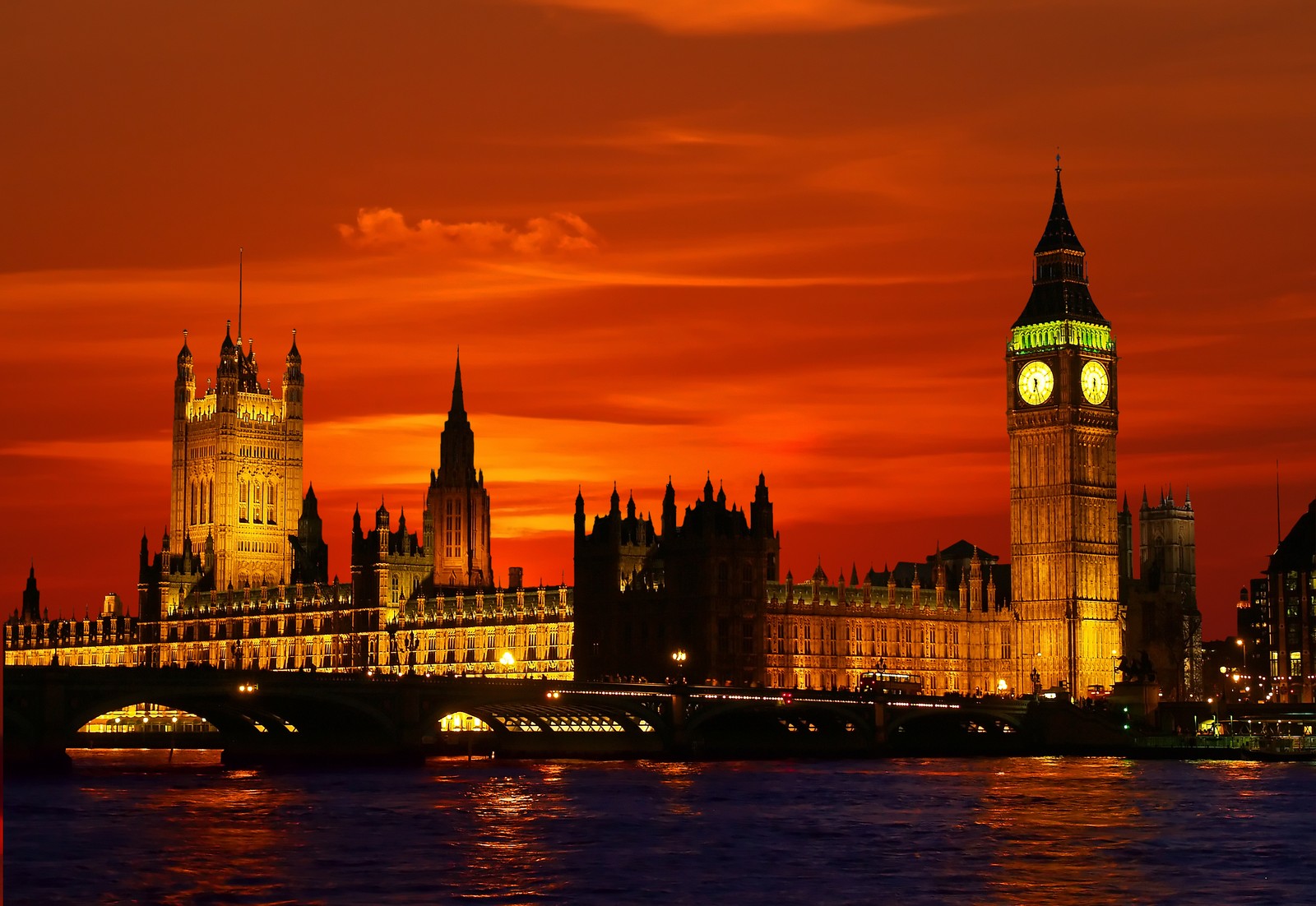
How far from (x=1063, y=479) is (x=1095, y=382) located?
9.70 metres

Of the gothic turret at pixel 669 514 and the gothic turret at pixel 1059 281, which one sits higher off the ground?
the gothic turret at pixel 1059 281

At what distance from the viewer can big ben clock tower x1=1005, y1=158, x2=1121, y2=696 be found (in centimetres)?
17275

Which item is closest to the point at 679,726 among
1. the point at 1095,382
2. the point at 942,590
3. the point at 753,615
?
the point at 753,615

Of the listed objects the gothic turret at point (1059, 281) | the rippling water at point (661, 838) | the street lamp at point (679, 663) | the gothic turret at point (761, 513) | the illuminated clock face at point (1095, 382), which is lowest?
the rippling water at point (661, 838)

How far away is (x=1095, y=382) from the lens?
176 metres

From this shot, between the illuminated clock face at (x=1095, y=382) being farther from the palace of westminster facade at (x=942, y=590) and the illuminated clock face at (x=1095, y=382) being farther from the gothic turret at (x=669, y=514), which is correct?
the gothic turret at (x=669, y=514)

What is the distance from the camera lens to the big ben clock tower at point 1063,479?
567 feet

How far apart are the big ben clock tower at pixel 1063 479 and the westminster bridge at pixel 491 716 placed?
83.1ft

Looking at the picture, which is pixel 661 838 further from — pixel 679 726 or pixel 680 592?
pixel 680 592

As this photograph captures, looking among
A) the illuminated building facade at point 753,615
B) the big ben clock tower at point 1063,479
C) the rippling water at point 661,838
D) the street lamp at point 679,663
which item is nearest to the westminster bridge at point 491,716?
the rippling water at point 661,838

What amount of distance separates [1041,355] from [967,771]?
66586 millimetres

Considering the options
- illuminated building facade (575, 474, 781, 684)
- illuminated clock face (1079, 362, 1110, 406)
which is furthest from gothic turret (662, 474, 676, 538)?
illuminated clock face (1079, 362, 1110, 406)

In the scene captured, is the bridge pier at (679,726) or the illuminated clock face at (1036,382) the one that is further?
the illuminated clock face at (1036,382)

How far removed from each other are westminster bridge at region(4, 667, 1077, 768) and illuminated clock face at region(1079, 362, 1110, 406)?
37030 mm
